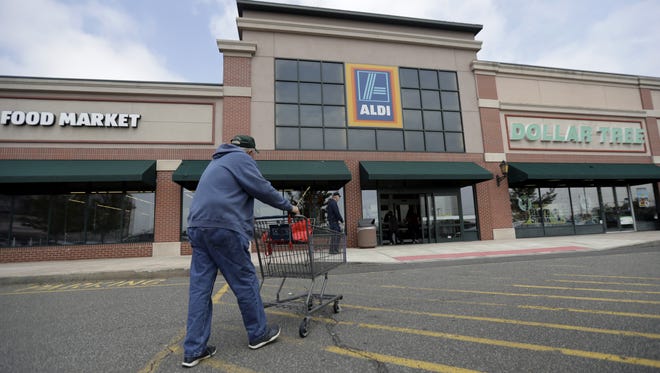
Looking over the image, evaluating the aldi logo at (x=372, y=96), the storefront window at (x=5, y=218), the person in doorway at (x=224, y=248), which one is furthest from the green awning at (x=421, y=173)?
the storefront window at (x=5, y=218)

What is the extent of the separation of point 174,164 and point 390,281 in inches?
374

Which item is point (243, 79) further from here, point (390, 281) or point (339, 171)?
point (390, 281)

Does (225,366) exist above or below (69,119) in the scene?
below

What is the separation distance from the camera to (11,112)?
1113 cm

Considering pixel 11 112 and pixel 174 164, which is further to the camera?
pixel 174 164

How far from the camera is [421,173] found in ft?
40.0

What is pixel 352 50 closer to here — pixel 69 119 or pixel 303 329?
pixel 69 119

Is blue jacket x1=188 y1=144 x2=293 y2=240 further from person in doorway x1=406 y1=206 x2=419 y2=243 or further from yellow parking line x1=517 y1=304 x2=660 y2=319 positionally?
person in doorway x1=406 y1=206 x2=419 y2=243

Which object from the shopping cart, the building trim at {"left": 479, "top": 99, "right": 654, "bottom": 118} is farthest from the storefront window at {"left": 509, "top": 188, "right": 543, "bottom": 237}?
the shopping cart

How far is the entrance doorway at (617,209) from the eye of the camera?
50.7ft

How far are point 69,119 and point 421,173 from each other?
43.3 feet

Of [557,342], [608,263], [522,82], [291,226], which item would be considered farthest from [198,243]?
[522,82]

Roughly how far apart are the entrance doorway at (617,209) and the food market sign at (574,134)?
209 centimetres

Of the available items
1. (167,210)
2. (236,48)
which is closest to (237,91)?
(236,48)
